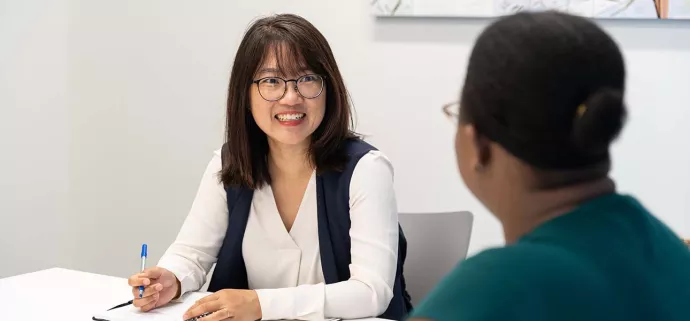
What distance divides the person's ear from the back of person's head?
0.01m

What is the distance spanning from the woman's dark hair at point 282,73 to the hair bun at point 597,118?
1373 mm

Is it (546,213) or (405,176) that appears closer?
(546,213)

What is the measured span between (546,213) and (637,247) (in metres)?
0.10

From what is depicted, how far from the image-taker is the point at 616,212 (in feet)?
2.75

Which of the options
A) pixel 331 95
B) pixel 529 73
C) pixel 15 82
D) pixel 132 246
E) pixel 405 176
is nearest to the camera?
pixel 529 73

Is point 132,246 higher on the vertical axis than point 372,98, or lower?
lower

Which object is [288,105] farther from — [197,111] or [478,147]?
[197,111]

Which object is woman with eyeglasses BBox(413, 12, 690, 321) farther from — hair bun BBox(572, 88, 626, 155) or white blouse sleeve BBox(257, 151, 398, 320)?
white blouse sleeve BBox(257, 151, 398, 320)

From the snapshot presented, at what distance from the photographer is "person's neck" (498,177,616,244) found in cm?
84

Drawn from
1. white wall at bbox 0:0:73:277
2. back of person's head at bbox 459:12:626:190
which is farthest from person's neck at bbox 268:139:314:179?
white wall at bbox 0:0:73:277

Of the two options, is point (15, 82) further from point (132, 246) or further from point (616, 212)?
point (616, 212)

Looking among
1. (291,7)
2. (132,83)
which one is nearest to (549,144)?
(291,7)

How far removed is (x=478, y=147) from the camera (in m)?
0.86

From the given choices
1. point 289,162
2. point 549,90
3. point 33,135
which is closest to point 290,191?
point 289,162
